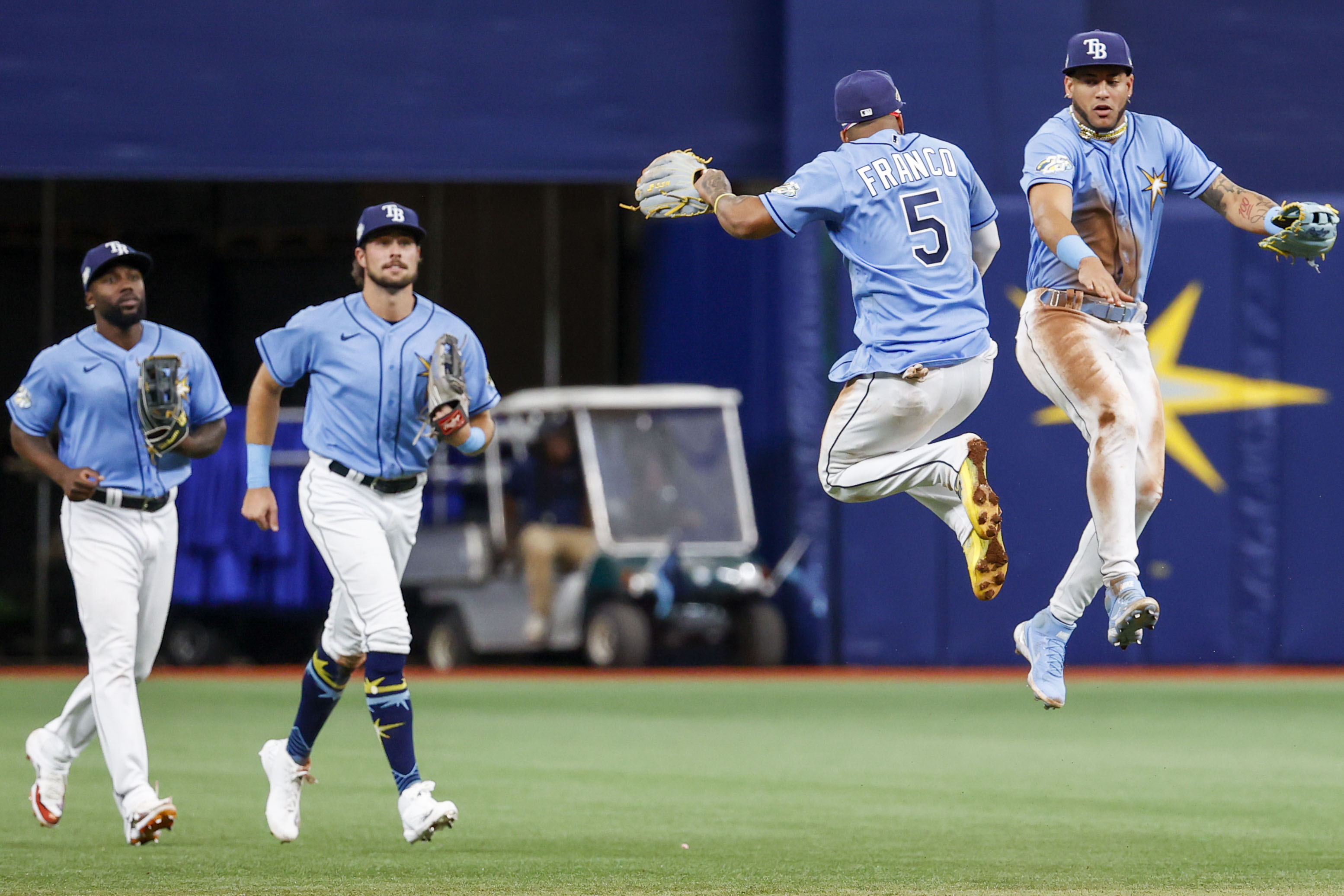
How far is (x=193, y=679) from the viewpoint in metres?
18.3

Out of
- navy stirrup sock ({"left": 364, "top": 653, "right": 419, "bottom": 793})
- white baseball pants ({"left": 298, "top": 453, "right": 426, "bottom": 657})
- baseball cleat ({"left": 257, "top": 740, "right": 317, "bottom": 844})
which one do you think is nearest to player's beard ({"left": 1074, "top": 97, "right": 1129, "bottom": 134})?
white baseball pants ({"left": 298, "top": 453, "right": 426, "bottom": 657})

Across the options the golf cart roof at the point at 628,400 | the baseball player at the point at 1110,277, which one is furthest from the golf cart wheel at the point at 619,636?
the baseball player at the point at 1110,277

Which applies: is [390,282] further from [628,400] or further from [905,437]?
[628,400]

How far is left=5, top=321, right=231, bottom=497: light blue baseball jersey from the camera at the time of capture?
28.6 ft

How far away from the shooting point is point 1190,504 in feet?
59.9

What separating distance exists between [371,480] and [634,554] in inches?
405

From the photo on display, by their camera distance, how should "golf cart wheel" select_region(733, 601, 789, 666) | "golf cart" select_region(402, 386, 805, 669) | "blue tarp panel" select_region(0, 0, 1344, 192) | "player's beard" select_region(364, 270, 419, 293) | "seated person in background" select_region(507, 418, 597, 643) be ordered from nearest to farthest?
"player's beard" select_region(364, 270, 419, 293) → "blue tarp panel" select_region(0, 0, 1344, 192) → "golf cart" select_region(402, 386, 805, 669) → "golf cart wheel" select_region(733, 601, 789, 666) → "seated person in background" select_region(507, 418, 597, 643)

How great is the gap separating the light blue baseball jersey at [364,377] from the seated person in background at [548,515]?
33.4 feet

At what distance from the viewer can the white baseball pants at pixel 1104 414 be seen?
25.4ft

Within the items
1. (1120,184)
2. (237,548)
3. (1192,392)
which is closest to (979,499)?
(1120,184)

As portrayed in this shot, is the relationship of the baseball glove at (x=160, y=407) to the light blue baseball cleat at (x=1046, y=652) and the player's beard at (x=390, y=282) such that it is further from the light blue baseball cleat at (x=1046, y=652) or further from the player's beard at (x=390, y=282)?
the light blue baseball cleat at (x=1046, y=652)

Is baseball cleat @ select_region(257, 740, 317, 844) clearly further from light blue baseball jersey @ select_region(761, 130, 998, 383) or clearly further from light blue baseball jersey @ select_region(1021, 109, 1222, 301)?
light blue baseball jersey @ select_region(1021, 109, 1222, 301)

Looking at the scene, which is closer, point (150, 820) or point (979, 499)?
point (979, 499)

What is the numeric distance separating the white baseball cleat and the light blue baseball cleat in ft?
7.81
